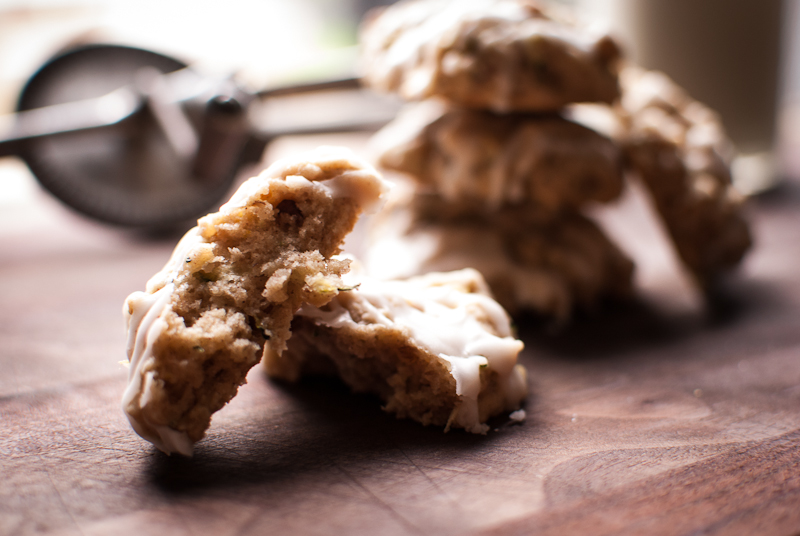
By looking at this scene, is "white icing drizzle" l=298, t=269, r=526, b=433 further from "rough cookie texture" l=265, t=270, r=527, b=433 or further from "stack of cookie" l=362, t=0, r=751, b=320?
"stack of cookie" l=362, t=0, r=751, b=320

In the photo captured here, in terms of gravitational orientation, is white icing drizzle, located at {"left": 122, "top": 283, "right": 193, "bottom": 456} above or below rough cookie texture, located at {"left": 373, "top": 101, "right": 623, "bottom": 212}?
below

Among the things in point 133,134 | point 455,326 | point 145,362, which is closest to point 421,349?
point 455,326

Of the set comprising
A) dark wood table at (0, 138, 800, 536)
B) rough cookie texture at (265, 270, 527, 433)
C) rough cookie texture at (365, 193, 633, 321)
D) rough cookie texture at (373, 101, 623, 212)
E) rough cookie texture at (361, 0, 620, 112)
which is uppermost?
rough cookie texture at (361, 0, 620, 112)

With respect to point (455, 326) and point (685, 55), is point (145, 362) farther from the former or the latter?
point (685, 55)

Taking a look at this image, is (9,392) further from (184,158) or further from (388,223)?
(184,158)

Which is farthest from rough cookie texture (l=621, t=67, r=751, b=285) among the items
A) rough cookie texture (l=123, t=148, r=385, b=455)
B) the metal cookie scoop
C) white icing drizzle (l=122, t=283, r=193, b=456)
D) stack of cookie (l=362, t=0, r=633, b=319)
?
white icing drizzle (l=122, t=283, r=193, b=456)
